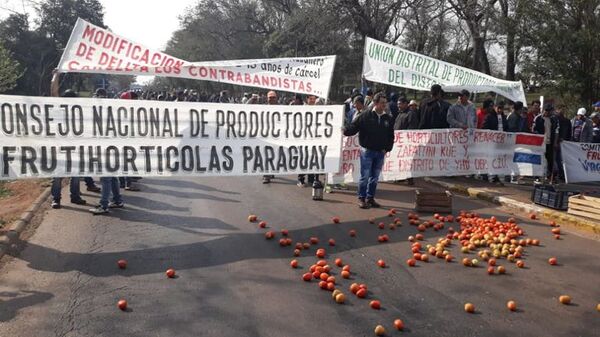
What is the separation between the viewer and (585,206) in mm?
8547

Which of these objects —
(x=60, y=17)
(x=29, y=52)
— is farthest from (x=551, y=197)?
(x=60, y=17)

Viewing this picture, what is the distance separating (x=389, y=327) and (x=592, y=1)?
2045 centimetres

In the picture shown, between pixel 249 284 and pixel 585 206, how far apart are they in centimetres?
620

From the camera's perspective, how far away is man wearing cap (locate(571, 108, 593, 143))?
13203 mm

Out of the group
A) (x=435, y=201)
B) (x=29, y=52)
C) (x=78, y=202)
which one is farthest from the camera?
(x=29, y=52)

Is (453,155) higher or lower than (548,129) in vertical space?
lower

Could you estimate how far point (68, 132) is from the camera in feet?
22.0

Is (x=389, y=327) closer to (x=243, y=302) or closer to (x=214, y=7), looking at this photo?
(x=243, y=302)

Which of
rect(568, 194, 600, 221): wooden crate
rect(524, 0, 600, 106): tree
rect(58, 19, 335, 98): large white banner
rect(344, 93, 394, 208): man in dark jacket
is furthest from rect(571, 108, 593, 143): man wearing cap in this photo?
rect(524, 0, 600, 106): tree

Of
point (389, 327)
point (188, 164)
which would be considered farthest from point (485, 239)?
point (188, 164)

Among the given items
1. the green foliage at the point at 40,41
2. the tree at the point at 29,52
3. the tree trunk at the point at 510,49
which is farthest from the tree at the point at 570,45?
the tree at the point at 29,52

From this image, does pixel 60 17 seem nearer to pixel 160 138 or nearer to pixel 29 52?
pixel 29 52

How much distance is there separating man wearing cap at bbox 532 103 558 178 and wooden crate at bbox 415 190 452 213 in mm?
4589

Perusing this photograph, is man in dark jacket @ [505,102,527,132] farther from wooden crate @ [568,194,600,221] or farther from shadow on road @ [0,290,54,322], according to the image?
shadow on road @ [0,290,54,322]
